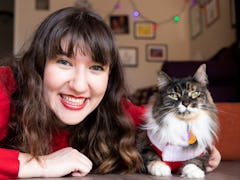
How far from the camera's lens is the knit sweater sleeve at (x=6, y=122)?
1003 mm

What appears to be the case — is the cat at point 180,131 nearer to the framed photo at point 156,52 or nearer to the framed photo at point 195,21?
the framed photo at point 195,21

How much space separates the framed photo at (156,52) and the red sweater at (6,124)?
3691mm

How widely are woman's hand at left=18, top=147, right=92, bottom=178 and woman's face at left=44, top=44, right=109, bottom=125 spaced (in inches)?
5.2

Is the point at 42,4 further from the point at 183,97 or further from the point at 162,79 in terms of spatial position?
the point at 183,97

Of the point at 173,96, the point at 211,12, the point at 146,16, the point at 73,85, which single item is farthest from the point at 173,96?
the point at 146,16

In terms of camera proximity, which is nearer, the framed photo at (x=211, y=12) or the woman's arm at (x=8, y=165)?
the woman's arm at (x=8, y=165)

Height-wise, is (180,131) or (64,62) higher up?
(64,62)

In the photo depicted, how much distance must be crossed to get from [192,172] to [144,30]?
416cm

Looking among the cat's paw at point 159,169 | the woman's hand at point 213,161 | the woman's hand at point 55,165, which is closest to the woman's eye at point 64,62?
the woman's hand at point 55,165

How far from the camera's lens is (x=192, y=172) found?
1.11m

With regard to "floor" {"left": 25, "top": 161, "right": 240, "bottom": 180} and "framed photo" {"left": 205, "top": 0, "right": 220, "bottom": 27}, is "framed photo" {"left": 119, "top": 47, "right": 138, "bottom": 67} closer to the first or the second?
"framed photo" {"left": 205, "top": 0, "right": 220, "bottom": 27}

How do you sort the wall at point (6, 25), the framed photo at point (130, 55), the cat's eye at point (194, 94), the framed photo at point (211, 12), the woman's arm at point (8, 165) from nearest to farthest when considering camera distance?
the woman's arm at point (8, 165) → the cat's eye at point (194, 94) → the framed photo at point (211, 12) → the framed photo at point (130, 55) → the wall at point (6, 25)

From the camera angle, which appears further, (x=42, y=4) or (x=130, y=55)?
(x=130, y=55)

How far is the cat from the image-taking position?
1160 mm
